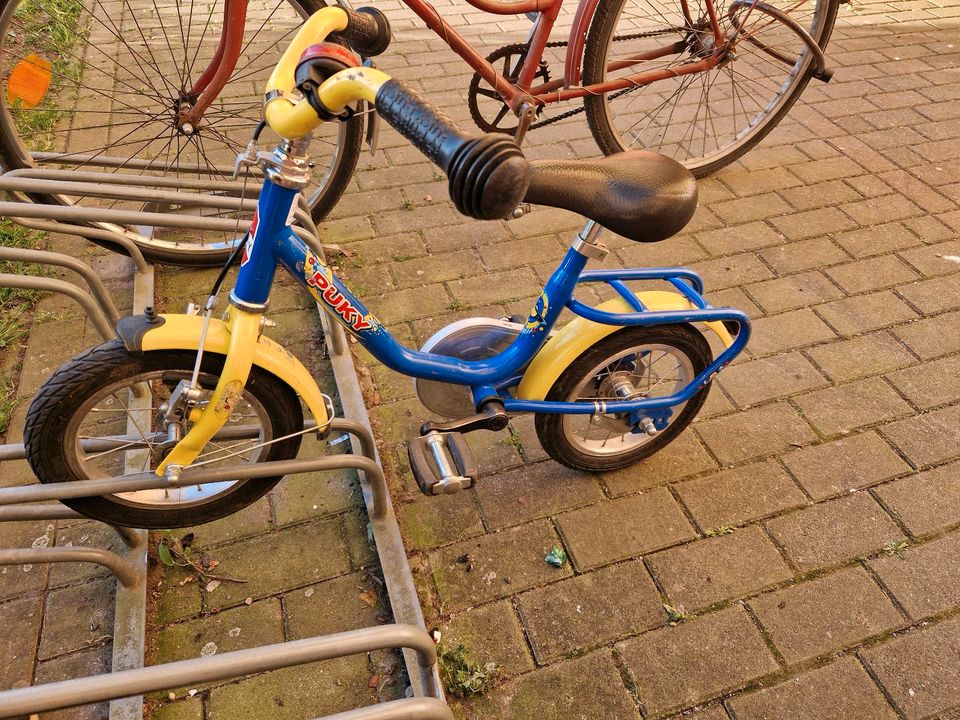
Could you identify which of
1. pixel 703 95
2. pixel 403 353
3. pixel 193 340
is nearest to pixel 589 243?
pixel 403 353

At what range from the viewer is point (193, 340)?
155 cm

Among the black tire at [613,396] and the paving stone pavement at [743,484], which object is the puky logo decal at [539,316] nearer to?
the black tire at [613,396]

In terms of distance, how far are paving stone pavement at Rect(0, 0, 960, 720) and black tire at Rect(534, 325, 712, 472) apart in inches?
3.7

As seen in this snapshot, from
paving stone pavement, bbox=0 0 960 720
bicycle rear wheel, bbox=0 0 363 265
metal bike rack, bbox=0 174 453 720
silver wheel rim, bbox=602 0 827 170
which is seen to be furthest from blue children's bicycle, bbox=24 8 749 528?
silver wheel rim, bbox=602 0 827 170

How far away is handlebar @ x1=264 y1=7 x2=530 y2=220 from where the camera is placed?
1.03 m

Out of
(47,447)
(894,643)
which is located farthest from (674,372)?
(47,447)

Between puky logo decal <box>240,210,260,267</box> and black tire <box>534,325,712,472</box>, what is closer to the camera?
puky logo decal <box>240,210,260,267</box>

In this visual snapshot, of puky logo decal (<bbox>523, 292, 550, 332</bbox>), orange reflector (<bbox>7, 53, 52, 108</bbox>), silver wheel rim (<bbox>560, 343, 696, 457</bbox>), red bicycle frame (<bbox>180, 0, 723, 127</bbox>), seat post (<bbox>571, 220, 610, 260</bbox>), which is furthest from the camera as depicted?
red bicycle frame (<bbox>180, 0, 723, 127</bbox>)

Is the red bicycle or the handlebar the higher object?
the handlebar

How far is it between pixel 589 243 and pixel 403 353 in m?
0.60

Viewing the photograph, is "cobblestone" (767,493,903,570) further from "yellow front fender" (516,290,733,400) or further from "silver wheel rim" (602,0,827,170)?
"silver wheel rim" (602,0,827,170)

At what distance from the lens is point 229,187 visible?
7.79 feet

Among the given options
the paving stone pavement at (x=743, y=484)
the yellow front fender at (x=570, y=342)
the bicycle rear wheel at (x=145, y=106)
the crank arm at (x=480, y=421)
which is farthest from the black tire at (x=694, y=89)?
the crank arm at (x=480, y=421)

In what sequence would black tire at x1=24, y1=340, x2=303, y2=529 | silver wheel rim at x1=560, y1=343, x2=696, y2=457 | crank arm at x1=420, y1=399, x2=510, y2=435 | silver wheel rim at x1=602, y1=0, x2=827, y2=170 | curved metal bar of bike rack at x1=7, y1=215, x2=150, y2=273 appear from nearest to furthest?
black tire at x1=24, y1=340, x2=303, y2=529, crank arm at x1=420, y1=399, x2=510, y2=435, silver wheel rim at x1=560, y1=343, x2=696, y2=457, curved metal bar of bike rack at x1=7, y1=215, x2=150, y2=273, silver wheel rim at x1=602, y1=0, x2=827, y2=170
